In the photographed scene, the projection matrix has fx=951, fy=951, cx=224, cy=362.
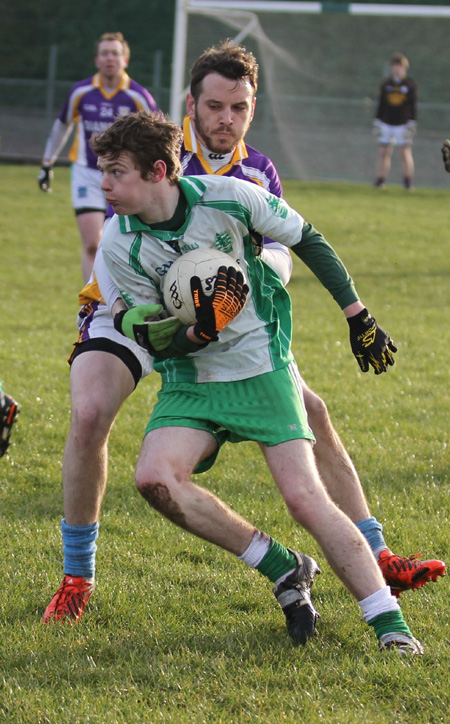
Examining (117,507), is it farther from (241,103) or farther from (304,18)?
(304,18)

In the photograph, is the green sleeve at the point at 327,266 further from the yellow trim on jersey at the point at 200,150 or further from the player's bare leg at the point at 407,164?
the player's bare leg at the point at 407,164

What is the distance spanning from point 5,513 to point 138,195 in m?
2.06

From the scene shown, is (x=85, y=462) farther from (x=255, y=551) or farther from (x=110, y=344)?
(x=255, y=551)

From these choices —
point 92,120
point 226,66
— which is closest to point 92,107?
point 92,120

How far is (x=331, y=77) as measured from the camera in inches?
775

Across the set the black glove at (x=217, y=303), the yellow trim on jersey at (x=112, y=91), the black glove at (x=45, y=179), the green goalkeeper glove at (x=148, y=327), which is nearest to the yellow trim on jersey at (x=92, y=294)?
the green goalkeeper glove at (x=148, y=327)

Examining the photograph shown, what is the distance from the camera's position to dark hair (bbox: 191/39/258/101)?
396 cm

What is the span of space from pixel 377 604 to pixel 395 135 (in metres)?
17.4

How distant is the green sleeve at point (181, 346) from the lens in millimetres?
3332

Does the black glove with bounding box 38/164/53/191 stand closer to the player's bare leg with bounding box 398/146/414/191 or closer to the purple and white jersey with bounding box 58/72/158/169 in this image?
the purple and white jersey with bounding box 58/72/158/169

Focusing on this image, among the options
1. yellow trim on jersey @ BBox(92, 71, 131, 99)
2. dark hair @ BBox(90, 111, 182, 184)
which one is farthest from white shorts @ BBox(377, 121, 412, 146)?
Result: dark hair @ BBox(90, 111, 182, 184)

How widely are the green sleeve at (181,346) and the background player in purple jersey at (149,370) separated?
37 cm

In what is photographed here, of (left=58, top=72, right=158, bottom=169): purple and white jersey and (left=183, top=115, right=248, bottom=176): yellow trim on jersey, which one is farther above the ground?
(left=183, top=115, right=248, bottom=176): yellow trim on jersey

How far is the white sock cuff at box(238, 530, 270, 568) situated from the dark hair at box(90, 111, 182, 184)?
133cm
